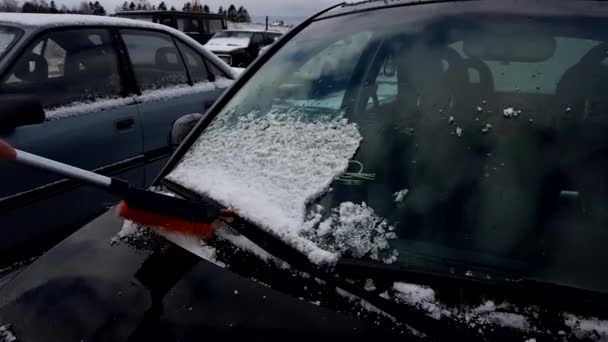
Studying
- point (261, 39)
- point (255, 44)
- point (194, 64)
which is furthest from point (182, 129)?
point (261, 39)

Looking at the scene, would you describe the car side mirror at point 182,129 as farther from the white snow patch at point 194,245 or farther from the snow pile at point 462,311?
the snow pile at point 462,311

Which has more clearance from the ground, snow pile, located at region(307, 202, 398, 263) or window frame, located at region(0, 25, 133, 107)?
window frame, located at region(0, 25, 133, 107)

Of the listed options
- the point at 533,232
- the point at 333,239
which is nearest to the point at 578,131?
the point at 533,232

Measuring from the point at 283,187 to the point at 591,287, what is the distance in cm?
78

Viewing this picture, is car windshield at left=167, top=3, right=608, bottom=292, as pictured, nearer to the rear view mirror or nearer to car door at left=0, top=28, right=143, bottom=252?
the rear view mirror

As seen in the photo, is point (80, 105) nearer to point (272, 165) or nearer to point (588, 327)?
point (272, 165)

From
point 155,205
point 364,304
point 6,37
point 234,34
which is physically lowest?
point 364,304

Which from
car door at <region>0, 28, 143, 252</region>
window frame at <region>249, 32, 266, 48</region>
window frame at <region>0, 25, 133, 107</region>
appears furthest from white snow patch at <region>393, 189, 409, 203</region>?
window frame at <region>249, 32, 266, 48</region>

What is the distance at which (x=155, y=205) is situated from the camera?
1251 mm

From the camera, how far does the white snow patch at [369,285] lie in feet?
3.42

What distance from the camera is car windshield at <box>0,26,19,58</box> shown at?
2.73 meters

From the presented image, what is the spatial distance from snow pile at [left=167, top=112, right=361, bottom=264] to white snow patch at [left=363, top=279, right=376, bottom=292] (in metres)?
0.10

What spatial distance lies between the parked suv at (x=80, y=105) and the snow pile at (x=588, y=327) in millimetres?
2221

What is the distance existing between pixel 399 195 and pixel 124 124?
2397 mm
